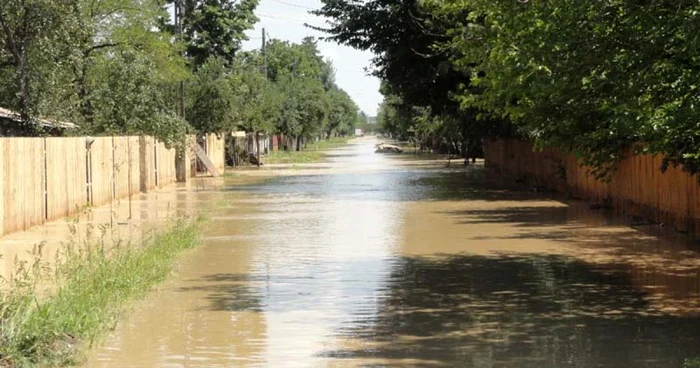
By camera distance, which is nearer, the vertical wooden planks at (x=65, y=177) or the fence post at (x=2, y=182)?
the fence post at (x=2, y=182)

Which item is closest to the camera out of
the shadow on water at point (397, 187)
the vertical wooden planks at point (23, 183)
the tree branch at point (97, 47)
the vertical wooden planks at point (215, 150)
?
the vertical wooden planks at point (23, 183)

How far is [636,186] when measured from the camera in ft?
82.2

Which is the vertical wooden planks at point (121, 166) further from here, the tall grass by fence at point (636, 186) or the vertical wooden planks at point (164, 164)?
the tall grass by fence at point (636, 186)

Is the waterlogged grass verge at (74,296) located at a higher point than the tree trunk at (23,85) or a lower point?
lower

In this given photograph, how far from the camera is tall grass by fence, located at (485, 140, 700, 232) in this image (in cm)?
2119

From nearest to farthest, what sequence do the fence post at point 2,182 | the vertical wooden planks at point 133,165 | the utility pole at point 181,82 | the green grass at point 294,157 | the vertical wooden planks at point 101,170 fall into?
the fence post at point 2,182, the vertical wooden planks at point 101,170, the vertical wooden planks at point 133,165, the utility pole at point 181,82, the green grass at point 294,157

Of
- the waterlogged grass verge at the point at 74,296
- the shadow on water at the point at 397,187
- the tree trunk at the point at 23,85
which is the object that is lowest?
the waterlogged grass verge at the point at 74,296

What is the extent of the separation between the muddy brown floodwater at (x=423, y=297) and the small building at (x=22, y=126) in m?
6.98

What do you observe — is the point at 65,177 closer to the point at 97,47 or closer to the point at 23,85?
the point at 23,85

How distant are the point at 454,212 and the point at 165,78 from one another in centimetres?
1877

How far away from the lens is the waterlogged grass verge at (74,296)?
9953 mm

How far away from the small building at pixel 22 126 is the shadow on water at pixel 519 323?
1655 centimetres

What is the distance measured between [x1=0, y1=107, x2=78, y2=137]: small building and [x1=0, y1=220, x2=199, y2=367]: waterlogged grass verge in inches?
414

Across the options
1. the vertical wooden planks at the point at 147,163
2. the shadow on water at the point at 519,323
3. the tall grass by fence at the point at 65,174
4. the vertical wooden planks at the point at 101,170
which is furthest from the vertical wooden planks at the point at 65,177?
the shadow on water at the point at 519,323
